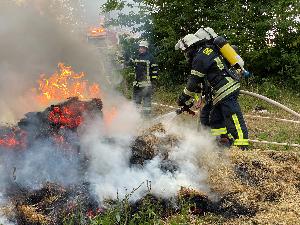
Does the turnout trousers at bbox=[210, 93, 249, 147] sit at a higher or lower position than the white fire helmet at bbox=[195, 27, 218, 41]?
lower

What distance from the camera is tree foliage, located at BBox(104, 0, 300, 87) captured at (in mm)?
11078

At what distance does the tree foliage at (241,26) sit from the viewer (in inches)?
436

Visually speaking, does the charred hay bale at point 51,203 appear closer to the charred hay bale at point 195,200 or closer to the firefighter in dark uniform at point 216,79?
the charred hay bale at point 195,200

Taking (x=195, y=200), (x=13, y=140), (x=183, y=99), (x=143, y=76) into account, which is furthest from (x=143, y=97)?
(x=195, y=200)

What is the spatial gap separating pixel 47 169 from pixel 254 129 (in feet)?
16.9

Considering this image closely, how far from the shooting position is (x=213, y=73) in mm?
6750

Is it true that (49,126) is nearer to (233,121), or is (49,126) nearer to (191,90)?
(191,90)

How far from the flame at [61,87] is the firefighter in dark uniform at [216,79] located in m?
2.34

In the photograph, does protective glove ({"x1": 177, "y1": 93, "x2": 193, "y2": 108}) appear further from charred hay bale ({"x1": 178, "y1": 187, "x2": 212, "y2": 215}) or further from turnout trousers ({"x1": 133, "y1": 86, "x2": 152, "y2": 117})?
turnout trousers ({"x1": 133, "y1": 86, "x2": 152, "y2": 117})

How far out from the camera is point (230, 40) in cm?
1102

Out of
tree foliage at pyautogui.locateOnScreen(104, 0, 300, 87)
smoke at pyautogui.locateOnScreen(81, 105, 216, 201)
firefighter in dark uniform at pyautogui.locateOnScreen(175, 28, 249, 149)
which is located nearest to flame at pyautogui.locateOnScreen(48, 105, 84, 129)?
smoke at pyautogui.locateOnScreen(81, 105, 216, 201)

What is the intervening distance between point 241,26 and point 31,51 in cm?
582

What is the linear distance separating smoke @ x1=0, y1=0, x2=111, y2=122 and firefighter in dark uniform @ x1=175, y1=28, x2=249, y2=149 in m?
3.26

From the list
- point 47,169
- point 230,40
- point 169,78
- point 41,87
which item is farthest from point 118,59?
point 47,169
